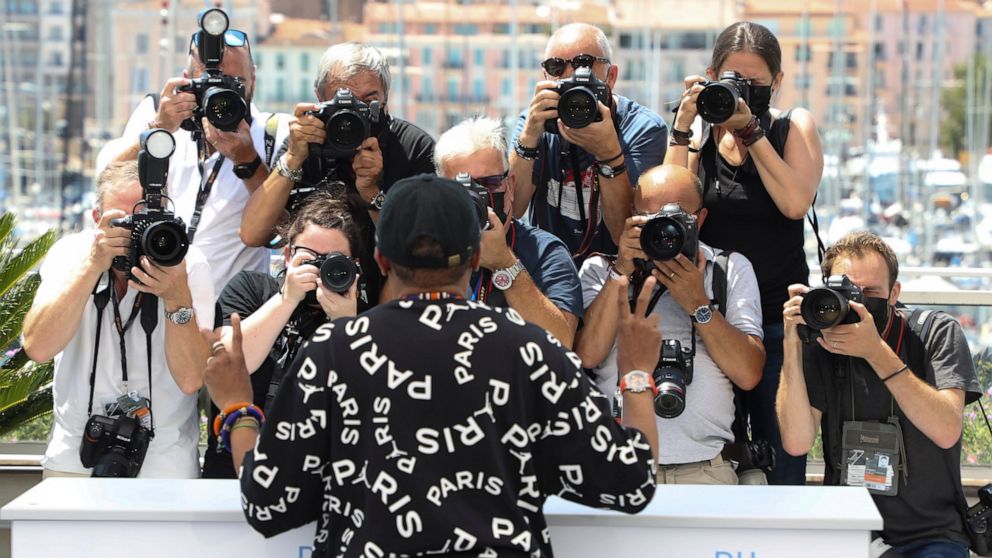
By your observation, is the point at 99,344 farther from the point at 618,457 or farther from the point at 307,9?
the point at 307,9

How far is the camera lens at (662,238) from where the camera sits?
3.51 metres

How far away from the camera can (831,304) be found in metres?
3.32

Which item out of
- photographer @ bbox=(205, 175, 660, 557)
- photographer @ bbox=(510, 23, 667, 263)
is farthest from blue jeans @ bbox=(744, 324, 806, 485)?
photographer @ bbox=(205, 175, 660, 557)

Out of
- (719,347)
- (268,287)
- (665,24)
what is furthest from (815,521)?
(665,24)

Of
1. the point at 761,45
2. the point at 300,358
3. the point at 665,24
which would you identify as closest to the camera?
the point at 300,358

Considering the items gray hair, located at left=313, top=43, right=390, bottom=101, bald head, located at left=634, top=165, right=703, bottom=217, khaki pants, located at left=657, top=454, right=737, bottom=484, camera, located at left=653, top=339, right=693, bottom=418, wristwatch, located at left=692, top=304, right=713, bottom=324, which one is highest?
gray hair, located at left=313, top=43, right=390, bottom=101

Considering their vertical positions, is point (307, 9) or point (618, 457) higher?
point (307, 9)

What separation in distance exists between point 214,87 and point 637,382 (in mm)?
1961

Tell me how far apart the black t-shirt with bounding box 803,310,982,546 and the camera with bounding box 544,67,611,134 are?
0.93 m

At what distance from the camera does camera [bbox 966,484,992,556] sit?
11.3 ft

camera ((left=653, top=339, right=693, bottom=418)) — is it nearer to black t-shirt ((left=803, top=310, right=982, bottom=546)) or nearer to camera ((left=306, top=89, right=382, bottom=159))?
black t-shirt ((left=803, top=310, right=982, bottom=546))

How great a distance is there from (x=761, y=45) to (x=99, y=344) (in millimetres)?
2038

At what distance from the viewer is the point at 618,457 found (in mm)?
2361

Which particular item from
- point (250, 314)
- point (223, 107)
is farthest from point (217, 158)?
point (250, 314)
